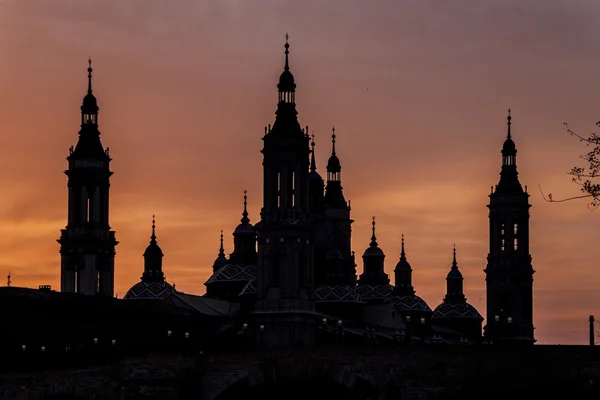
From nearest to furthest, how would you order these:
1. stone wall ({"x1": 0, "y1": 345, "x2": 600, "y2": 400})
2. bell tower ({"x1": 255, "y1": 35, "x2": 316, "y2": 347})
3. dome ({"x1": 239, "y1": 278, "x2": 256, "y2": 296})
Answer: stone wall ({"x1": 0, "y1": 345, "x2": 600, "y2": 400}), bell tower ({"x1": 255, "y1": 35, "x2": 316, "y2": 347}), dome ({"x1": 239, "y1": 278, "x2": 256, "y2": 296})

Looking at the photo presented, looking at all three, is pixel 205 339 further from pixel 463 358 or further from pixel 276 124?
pixel 463 358

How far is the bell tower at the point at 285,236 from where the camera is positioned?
182 metres

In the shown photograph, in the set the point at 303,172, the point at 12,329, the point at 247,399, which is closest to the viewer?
the point at 247,399

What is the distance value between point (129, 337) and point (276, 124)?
36944mm

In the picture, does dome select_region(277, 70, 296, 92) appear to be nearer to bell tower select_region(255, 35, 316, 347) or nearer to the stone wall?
bell tower select_region(255, 35, 316, 347)

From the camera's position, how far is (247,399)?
108125mm

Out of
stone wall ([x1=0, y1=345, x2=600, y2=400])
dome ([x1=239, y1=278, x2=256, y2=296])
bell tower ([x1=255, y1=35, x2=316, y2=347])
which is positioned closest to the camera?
stone wall ([x1=0, y1=345, x2=600, y2=400])

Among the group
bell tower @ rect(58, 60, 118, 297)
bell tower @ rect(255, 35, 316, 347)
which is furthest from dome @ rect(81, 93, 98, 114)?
bell tower @ rect(255, 35, 316, 347)

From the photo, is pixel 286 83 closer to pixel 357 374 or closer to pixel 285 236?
pixel 285 236

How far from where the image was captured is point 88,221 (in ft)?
607

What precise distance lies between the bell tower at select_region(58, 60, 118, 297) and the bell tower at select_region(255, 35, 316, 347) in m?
14.8

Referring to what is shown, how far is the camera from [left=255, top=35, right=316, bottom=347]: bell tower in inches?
7170

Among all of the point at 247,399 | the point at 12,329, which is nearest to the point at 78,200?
the point at 12,329

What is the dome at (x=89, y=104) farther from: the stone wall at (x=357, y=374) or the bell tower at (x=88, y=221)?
the stone wall at (x=357, y=374)
